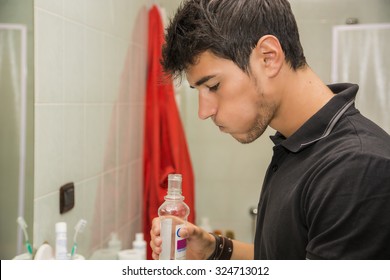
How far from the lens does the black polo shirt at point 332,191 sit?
24.6 inches

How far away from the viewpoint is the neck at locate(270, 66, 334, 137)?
806 mm

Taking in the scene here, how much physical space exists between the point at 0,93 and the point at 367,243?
0.77 metres

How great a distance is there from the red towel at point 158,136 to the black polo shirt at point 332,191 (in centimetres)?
80

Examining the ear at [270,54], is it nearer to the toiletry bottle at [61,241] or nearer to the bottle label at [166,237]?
the bottle label at [166,237]

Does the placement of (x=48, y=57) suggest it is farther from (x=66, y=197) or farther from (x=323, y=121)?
(x=323, y=121)

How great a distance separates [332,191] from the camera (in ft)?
2.10

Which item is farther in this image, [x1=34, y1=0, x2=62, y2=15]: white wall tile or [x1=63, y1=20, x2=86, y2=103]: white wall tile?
[x1=63, y1=20, x2=86, y2=103]: white wall tile

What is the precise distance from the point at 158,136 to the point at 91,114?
1.22 feet

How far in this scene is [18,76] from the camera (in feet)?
3.24

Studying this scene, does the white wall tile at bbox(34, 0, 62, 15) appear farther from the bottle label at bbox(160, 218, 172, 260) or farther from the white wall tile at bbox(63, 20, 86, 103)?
the bottle label at bbox(160, 218, 172, 260)

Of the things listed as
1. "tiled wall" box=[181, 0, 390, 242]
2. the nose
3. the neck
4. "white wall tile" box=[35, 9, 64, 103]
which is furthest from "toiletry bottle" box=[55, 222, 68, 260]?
"tiled wall" box=[181, 0, 390, 242]

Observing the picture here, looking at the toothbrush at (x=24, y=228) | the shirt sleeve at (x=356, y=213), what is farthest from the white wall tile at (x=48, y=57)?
the shirt sleeve at (x=356, y=213)

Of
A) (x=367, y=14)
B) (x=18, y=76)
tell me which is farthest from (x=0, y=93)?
(x=367, y=14)

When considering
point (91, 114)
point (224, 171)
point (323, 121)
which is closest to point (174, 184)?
point (323, 121)
